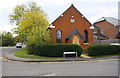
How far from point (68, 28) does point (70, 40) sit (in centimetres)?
260

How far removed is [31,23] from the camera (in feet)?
92.5

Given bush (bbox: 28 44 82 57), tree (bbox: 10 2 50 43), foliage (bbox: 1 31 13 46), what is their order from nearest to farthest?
bush (bbox: 28 44 82 57) < tree (bbox: 10 2 50 43) < foliage (bbox: 1 31 13 46)

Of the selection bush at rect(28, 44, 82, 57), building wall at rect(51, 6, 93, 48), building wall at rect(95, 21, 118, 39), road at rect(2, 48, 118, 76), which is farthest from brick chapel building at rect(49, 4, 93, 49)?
building wall at rect(95, 21, 118, 39)

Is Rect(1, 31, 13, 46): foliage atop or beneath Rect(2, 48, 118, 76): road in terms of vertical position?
atop

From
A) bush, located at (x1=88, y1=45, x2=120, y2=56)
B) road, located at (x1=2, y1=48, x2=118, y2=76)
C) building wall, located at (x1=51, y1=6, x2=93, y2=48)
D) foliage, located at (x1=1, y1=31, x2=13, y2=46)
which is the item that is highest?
building wall, located at (x1=51, y1=6, x2=93, y2=48)

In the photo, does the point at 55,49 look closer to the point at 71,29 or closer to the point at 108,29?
the point at 71,29

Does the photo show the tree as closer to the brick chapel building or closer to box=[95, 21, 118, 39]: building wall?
the brick chapel building

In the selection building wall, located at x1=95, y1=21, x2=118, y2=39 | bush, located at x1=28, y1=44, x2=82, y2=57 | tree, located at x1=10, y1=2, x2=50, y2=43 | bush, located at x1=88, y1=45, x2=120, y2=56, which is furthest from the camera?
building wall, located at x1=95, y1=21, x2=118, y2=39

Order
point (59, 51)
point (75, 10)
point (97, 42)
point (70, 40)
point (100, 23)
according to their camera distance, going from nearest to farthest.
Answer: point (59, 51)
point (70, 40)
point (75, 10)
point (97, 42)
point (100, 23)

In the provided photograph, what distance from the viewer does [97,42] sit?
29969mm

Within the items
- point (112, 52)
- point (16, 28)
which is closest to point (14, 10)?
point (16, 28)

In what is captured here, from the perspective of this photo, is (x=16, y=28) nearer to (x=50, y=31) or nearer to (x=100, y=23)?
(x=50, y=31)

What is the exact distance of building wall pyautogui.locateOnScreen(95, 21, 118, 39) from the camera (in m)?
42.1

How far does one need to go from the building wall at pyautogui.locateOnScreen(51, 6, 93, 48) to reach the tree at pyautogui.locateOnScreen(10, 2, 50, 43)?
2394 mm
